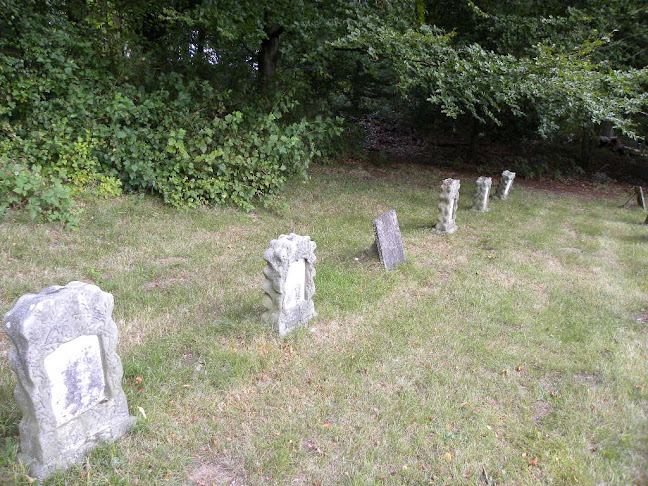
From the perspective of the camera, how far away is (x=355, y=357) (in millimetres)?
4602

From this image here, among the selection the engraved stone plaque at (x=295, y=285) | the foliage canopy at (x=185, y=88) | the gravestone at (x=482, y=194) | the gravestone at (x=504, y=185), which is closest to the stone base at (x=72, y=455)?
the engraved stone plaque at (x=295, y=285)

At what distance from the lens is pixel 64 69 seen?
836 centimetres

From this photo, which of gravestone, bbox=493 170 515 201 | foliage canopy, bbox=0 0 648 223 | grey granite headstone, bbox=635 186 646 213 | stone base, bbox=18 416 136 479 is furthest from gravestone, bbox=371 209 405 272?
grey granite headstone, bbox=635 186 646 213

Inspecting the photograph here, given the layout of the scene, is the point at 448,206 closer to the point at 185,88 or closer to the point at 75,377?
the point at 185,88

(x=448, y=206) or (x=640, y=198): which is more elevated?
(x=448, y=206)

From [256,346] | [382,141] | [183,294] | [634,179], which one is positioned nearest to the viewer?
[256,346]

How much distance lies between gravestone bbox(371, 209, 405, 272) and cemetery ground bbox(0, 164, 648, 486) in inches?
9.1

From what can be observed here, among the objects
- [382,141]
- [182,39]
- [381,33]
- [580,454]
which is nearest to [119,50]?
[182,39]

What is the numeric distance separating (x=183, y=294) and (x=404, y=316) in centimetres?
272

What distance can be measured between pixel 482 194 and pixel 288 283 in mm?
7757

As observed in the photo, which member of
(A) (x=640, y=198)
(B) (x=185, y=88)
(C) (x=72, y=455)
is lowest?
(C) (x=72, y=455)

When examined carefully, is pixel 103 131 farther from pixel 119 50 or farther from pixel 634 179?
pixel 634 179

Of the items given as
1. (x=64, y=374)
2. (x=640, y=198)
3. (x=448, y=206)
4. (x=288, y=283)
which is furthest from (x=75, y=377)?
(x=640, y=198)

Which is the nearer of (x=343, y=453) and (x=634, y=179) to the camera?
(x=343, y=453)
